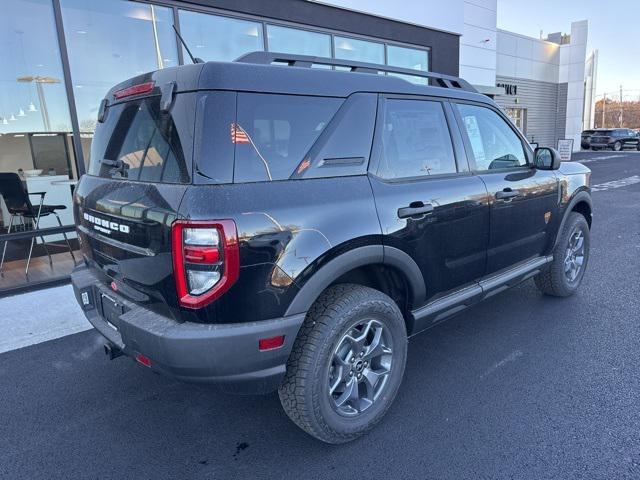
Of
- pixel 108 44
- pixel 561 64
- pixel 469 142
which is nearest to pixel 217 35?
pixel 108 44

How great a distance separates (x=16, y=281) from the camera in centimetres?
529

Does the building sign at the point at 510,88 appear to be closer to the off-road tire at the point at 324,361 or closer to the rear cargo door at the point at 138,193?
the off-road tire at the point at 324,361

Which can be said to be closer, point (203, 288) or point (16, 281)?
point (203, 288)

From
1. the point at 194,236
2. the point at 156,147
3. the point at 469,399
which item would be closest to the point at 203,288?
the point at 194,236

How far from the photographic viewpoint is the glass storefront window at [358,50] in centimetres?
862

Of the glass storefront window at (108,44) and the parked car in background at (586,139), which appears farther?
the parked car in background at (586,139)

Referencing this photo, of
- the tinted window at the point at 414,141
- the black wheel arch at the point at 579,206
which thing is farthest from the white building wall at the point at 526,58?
the tinted window at the point at 414,141

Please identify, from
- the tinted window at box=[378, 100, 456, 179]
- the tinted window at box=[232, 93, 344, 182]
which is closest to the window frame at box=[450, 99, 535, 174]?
the tinted window at box=[378, 100, 456, 179]

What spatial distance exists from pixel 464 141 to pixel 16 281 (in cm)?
528

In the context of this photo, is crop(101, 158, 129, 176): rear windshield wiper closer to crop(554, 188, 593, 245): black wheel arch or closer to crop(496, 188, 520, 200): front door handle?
crop(496, 188, 520, 200): front door handle

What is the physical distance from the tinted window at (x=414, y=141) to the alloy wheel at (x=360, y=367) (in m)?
0.92

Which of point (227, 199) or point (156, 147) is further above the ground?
point (156, 147)

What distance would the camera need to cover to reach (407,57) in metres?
10.1

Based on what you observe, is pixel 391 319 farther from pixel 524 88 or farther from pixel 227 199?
pixel 524 88
